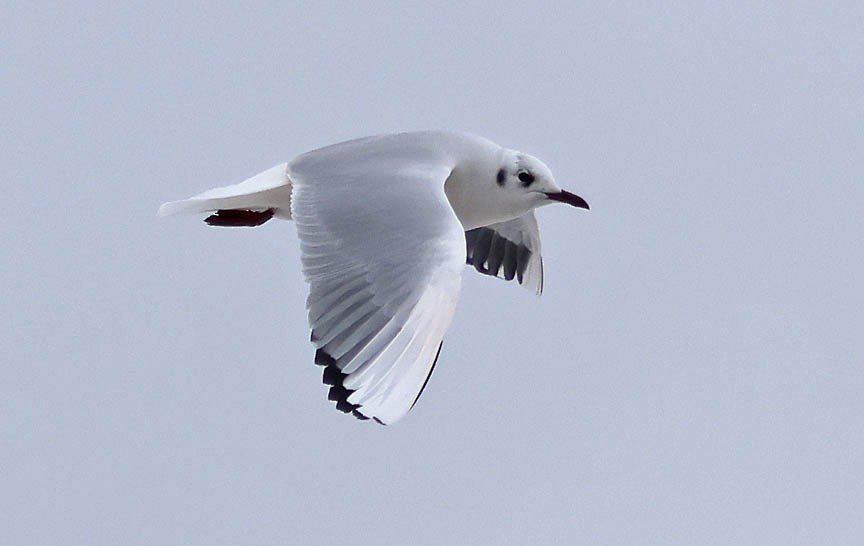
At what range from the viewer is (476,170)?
6.47 meters

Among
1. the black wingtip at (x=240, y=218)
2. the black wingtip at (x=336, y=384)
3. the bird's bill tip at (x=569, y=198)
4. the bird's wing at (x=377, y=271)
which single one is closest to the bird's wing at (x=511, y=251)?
the bird's bill tip at (x=569, y=198)

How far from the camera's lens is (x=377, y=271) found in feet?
17.7

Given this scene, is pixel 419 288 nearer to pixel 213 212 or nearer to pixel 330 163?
pixel 330 163

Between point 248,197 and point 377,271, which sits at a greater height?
point 248,197

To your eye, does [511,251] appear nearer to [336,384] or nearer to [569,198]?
[569,198]

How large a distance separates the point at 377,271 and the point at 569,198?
1.50m

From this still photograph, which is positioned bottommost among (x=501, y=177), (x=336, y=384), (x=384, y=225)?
(x=336, y=384)

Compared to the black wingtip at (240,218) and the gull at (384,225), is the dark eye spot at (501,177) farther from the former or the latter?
the black wingtip at (240,218)

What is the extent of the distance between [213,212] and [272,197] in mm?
492

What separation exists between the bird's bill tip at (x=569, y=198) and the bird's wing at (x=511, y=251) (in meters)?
0.71

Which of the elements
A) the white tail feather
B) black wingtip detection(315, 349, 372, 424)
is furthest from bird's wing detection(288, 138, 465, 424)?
the white tail feather

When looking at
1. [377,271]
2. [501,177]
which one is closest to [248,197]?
[501,177]

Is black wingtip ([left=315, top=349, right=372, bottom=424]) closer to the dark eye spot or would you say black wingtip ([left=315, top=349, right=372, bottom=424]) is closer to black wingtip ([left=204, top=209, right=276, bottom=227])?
the dark eye spot

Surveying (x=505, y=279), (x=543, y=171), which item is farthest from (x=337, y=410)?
(x=505, y=279)
